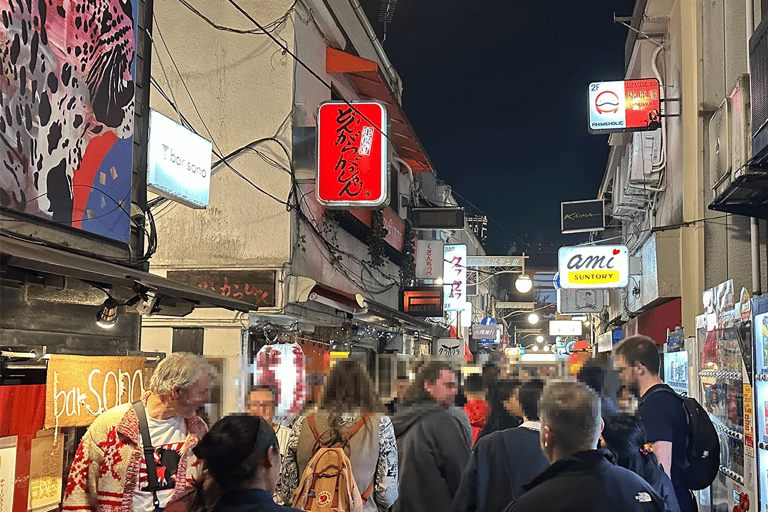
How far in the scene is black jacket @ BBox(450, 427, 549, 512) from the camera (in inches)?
186

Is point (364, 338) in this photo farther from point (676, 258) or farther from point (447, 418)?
point (447, 418)

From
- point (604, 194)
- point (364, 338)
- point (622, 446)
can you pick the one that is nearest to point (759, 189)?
point (622, 446)

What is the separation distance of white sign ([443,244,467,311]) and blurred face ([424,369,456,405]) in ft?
73.0

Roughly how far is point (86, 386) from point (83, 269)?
2.10 metres

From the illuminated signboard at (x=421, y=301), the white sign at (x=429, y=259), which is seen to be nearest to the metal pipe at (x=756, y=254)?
the illuminated signboard at (x=421, y=301)

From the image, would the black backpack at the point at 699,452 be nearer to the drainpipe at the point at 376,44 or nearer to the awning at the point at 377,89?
the awning at the point at 377,89

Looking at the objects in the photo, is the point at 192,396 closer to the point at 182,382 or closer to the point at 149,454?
the point at 182,382

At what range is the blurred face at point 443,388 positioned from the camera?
612 centimetres

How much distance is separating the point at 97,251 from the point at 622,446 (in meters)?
4.82

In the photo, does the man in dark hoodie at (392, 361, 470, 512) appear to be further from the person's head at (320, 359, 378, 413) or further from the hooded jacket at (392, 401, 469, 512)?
the person's head at (320, 359, 378, 413)

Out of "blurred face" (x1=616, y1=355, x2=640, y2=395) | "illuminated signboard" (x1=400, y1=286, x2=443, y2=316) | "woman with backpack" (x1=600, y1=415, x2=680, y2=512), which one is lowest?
"woman with backpack" (x1=600, y1=415, x2=680, y2=512)

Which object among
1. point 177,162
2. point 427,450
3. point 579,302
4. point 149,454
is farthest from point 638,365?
point 579,302

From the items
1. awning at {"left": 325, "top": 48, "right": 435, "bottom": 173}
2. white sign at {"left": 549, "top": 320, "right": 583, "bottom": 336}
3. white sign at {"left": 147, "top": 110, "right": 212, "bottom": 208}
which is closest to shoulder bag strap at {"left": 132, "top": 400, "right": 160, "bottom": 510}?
white sign at {"left": 147, "top": 110, "right": 212, "bottom": 208}

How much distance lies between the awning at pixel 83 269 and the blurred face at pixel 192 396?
3.71ft
